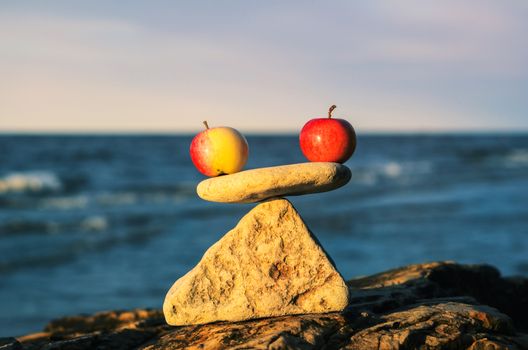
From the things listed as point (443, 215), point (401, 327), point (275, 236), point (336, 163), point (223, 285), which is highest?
point (336, 163)

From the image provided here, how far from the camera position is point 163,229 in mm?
17203

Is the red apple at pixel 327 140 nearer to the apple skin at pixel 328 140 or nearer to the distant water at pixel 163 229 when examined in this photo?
the apple skin at pixel 328 140

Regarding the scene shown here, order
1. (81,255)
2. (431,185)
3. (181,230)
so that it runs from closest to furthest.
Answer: (81,255) < (181,230) < (431,185)

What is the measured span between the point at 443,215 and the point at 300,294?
50.2 ft

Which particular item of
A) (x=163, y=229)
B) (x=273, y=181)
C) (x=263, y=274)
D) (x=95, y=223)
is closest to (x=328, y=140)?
(x=273, y=181)

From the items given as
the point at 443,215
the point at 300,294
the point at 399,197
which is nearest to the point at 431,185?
the point at 399,197

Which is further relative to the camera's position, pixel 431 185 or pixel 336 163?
pixel 431 185

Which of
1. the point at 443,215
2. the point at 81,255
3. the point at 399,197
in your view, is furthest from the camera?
the point at 399,197

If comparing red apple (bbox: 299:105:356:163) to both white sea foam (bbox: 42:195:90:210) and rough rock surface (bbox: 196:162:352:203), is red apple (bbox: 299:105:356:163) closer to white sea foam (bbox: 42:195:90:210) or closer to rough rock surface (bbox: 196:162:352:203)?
rough rock surface (bbox: 196:162:352:203)

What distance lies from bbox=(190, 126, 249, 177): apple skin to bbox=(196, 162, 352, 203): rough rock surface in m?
0.12

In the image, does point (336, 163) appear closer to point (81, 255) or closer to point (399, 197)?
point (81, 255)

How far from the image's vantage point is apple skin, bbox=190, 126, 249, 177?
4.50m

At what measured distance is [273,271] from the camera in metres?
4.60

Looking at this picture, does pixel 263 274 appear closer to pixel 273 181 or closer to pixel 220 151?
pixel 273 181
